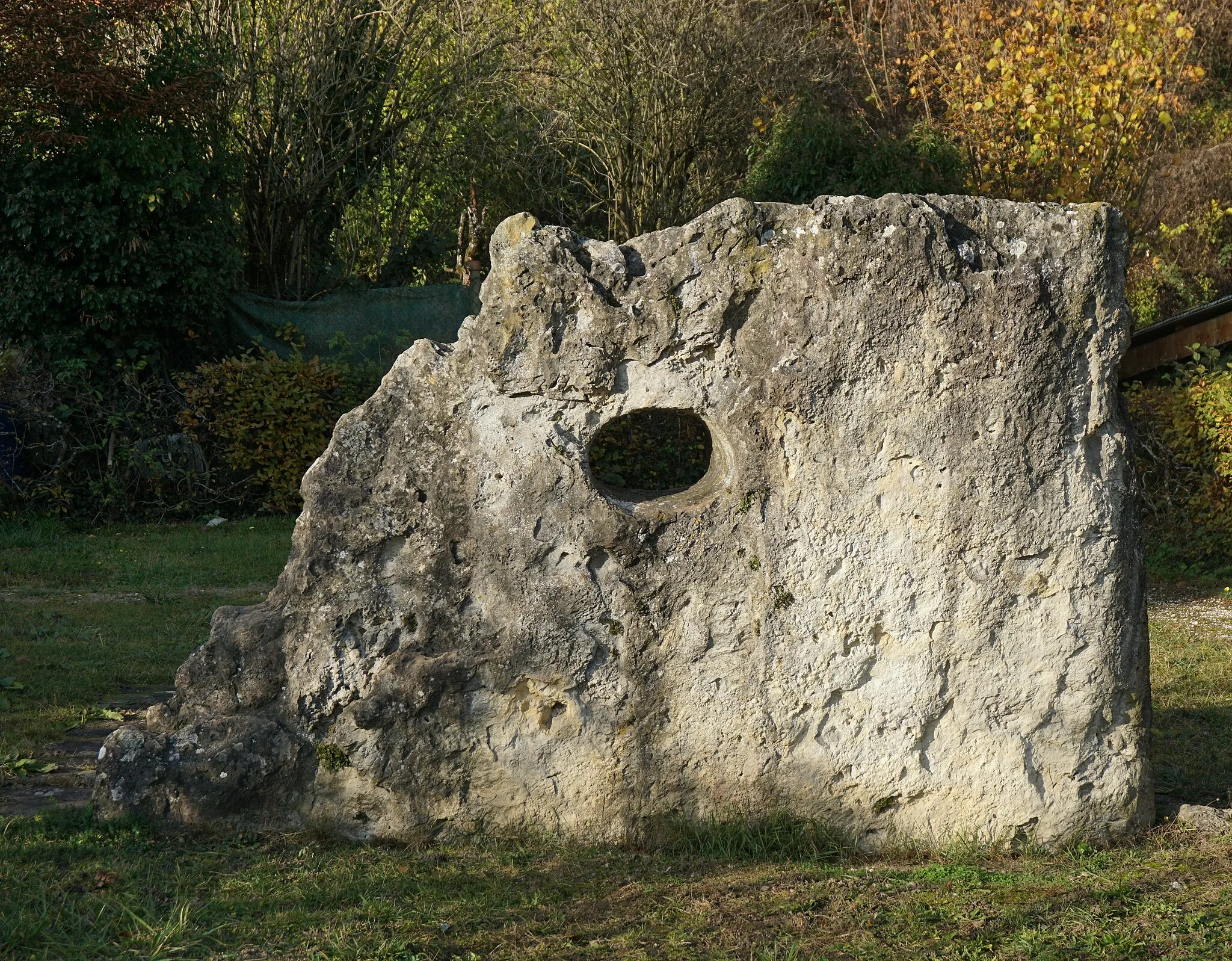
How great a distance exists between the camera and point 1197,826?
195 inches

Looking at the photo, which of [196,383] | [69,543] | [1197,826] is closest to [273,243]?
[196,383]

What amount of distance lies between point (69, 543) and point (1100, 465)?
911 centimetres

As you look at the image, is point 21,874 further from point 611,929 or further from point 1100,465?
point 1100,465

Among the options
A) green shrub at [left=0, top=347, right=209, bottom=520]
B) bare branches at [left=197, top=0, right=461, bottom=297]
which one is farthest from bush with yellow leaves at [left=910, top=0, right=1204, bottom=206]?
green shrub at [left=0, top=347, right=209, bottom=520]

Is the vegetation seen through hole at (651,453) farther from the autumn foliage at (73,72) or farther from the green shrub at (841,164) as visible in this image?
the autumn foliage at (73,72)

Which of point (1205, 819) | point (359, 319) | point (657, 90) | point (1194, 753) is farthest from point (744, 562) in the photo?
point (657, 90)

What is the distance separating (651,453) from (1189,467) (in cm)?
507

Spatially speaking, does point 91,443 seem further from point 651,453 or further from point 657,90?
point 657,90

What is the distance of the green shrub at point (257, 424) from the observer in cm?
1242

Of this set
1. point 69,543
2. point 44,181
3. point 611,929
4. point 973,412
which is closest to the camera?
point 611,929

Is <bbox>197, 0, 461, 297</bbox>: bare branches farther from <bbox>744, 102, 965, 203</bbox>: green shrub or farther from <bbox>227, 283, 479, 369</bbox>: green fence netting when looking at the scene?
<bbox>744, 102, 965, 203</bbox>: green shrub

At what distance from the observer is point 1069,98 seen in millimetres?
14070

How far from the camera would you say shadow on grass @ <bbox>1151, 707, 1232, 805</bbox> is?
548 cm

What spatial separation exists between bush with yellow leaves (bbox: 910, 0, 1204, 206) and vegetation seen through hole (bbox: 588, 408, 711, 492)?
16.3 ft
